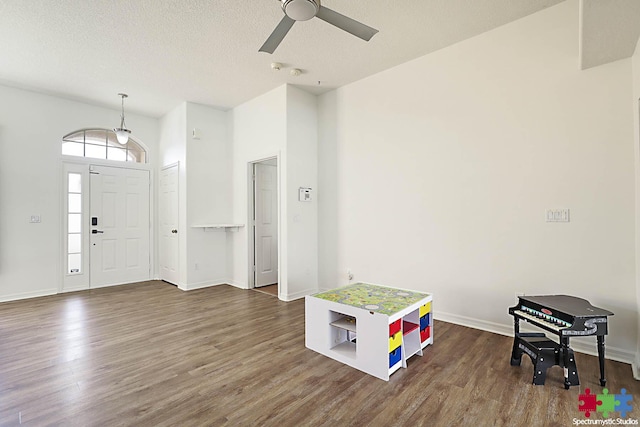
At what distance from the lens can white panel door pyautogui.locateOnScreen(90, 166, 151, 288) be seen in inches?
210

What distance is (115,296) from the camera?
477 centimetres

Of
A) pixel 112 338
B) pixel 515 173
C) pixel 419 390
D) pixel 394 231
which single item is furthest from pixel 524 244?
pixel 112 338

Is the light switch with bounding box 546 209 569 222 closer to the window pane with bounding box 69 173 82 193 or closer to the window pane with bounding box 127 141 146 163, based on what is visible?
the window pane with bounding box 127 141 146 163

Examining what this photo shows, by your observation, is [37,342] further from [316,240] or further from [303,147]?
[303,147]

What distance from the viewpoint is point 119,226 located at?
5574 millimetres

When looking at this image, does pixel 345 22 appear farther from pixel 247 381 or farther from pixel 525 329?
pixel 525 329

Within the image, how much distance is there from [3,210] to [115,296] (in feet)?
6.24

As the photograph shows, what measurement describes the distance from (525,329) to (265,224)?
3.86 meters

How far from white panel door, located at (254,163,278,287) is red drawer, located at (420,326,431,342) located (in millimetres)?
3142

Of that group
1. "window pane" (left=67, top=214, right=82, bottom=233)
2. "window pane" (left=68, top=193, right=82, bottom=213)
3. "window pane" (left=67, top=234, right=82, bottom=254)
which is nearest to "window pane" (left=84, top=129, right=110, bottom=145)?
"window pane" (left=68, top=193, right=82, bottom=213)

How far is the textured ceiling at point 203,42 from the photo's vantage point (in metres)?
2.82

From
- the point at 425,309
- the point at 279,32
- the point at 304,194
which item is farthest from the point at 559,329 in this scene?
the point at 304,194

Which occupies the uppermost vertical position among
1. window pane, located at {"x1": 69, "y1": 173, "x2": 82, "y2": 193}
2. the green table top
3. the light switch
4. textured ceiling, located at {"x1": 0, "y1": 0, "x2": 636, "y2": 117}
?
textured ceiling, located at {"x1": 0, "y1": 0, "x2": 636, "y2": 117}

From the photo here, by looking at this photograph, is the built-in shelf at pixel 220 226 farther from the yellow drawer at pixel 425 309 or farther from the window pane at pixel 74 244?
the yellow drawer at pixel 425 309
